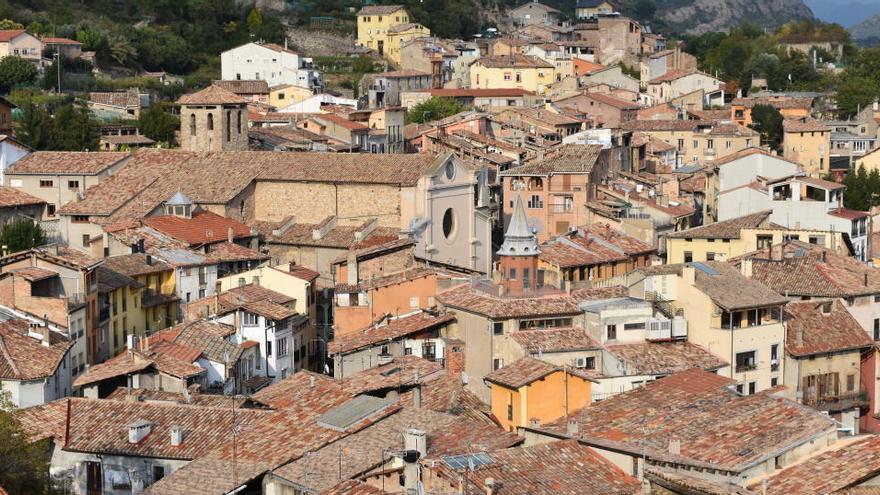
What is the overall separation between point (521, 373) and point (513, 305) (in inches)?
164

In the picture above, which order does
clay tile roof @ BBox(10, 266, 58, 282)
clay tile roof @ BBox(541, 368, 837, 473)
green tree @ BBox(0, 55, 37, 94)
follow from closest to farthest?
clay tile roof @ BBox(541, 368, 837, 473) → clay tile roof @ BBox(10, 266, 58, 282) → green tree @ BBox(0, 55, 37, 94)

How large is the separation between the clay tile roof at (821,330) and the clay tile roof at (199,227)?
17216 mm

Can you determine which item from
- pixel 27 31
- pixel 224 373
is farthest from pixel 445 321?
pixel 27 31

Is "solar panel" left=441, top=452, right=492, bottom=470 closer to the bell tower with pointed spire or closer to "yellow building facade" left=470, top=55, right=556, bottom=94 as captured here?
the bell tower with pointed spire

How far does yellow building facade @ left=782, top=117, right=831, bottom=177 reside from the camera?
237 feet

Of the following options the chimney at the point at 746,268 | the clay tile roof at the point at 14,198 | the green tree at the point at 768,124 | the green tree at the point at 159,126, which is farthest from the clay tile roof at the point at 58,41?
the chimney at the point at 746,268

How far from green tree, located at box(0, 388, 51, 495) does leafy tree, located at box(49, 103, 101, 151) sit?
3552 centimetres

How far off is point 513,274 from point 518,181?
18.6 m

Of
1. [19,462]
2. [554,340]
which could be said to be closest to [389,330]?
[554,340]

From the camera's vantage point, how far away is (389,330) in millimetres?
38562

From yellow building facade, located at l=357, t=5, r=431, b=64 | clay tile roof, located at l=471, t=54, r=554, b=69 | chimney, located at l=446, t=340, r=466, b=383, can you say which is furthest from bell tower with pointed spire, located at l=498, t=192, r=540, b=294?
yellow building facade, located at l=357, t=5, r=431, b=64

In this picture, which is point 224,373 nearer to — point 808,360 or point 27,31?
point 808,360

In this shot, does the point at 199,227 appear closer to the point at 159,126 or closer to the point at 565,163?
the point at 565,163

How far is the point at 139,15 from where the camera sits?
314 ft
